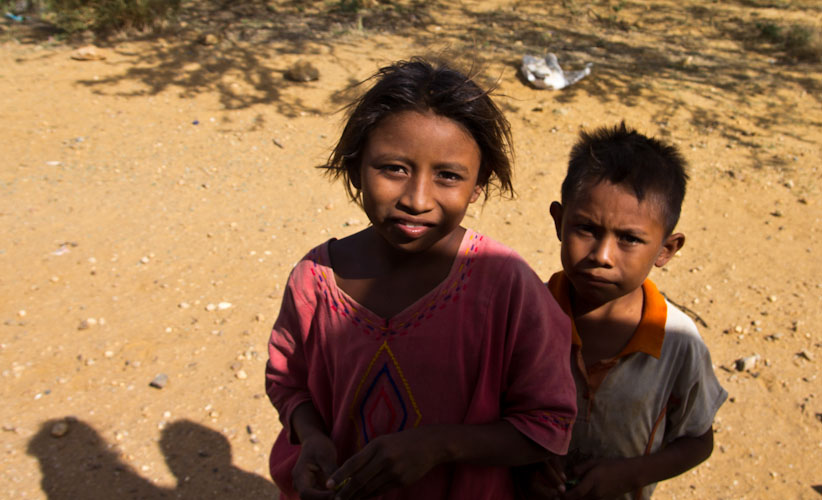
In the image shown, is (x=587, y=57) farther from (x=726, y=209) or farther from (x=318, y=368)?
(x=318, y=368)

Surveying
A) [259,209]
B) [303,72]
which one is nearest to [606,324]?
[259,209]

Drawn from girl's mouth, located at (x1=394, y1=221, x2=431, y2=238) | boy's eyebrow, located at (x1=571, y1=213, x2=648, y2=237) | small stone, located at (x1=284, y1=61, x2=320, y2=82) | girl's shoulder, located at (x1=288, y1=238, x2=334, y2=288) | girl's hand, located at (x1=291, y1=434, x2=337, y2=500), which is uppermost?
girl's mouth, located at (x1=394, y1=221, x2=431, y2=238)

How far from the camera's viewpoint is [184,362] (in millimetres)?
3225

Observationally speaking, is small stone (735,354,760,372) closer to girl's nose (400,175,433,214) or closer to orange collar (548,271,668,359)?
orange collar (548,271,668,359)

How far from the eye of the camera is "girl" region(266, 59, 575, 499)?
1.17m

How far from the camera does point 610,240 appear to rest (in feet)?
4.76

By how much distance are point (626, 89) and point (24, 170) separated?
5.39 metres

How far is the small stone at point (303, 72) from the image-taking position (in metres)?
6.31

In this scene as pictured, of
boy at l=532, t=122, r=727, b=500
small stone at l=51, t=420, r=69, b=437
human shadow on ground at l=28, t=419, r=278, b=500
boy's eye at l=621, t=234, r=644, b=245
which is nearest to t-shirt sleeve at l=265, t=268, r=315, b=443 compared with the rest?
boy at l=532, t=122, r=727, b=500

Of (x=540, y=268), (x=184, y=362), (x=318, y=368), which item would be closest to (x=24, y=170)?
(x=184, y=362)

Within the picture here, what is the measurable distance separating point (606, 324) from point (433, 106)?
2.37 feet

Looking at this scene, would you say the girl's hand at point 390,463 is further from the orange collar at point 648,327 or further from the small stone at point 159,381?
the small stone at point 159,381

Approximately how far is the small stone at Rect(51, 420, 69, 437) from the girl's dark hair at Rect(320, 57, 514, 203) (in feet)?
7.32

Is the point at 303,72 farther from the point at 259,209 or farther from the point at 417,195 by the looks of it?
the point at 417,195
